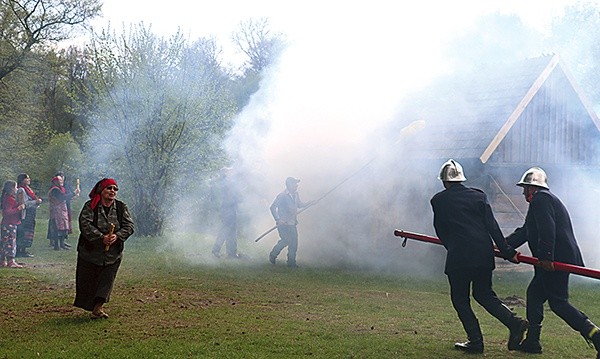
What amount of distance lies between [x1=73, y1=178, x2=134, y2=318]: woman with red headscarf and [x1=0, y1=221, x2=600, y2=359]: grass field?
315 millimetres

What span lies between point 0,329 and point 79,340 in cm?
117

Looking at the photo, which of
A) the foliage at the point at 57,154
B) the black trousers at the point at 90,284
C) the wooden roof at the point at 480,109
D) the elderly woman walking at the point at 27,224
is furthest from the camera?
the foliage at the point at 57,154

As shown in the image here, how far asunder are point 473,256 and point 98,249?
4457mm

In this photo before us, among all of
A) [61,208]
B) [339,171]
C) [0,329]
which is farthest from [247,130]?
[0,329]

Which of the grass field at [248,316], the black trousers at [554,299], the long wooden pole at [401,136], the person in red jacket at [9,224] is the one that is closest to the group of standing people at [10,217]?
the person in red jacket at [9,224]

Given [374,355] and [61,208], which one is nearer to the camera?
[374,355]

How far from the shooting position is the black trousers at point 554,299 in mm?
6941

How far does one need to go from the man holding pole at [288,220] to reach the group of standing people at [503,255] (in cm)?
744

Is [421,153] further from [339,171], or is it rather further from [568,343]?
[568,343]

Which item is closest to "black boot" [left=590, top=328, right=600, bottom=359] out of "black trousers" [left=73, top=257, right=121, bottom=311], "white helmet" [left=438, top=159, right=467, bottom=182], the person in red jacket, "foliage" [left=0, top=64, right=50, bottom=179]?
"white helmet" [left=438, top=159, right=467, bottom=182]

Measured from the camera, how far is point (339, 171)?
16.4 meters

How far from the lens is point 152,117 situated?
21000 mm

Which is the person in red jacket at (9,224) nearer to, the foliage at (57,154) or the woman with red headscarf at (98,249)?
the woman with red headscarf at (98,249)

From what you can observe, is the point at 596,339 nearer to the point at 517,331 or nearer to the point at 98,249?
the point at 517,331
